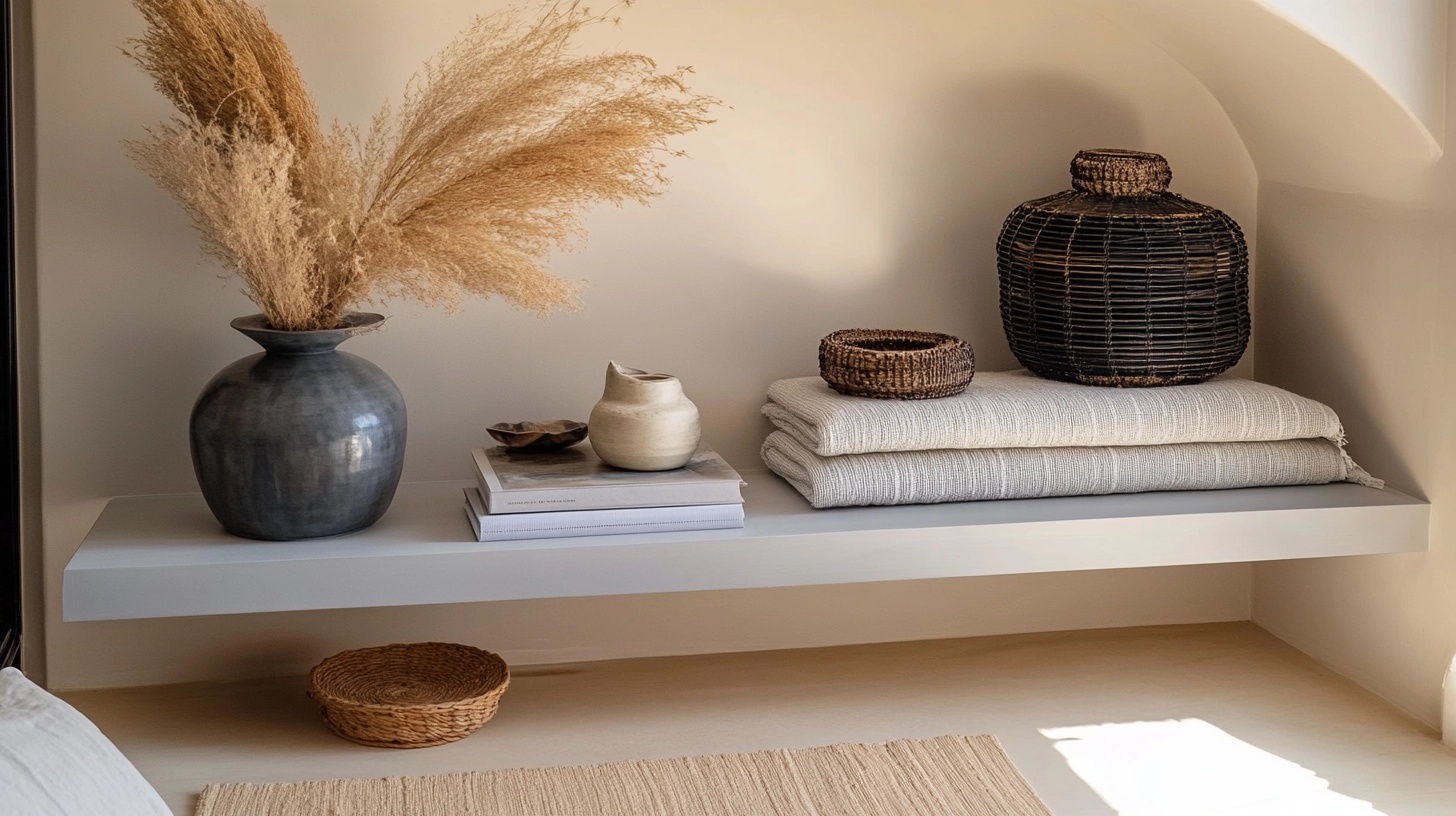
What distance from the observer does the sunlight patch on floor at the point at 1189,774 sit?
6.42ft

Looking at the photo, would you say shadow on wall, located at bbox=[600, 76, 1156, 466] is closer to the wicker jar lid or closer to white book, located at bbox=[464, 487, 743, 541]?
the wicker jar lid

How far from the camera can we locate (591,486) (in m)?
2.07

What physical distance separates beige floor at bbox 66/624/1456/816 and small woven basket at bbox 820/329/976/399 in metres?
0.52

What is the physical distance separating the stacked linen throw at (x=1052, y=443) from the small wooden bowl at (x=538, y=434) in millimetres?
348

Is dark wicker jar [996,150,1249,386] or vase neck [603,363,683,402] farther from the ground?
dark wicker jar [996,150,1249,386]

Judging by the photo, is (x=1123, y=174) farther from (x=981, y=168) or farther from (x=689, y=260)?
(x=689, y=260)

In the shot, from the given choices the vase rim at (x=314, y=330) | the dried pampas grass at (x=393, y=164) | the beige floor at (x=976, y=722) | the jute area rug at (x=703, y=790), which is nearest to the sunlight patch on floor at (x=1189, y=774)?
the beige floor at (x=976, y=722)

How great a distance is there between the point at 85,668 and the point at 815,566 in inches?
49.2

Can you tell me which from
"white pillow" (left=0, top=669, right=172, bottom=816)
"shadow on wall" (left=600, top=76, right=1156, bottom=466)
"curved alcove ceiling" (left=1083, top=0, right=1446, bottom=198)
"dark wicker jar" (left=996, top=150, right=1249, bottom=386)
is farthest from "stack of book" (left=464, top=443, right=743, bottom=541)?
"curved alcove ceiling" (left=1083, top=0, right=1446, bottom=198)

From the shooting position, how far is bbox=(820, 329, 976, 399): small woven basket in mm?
2215

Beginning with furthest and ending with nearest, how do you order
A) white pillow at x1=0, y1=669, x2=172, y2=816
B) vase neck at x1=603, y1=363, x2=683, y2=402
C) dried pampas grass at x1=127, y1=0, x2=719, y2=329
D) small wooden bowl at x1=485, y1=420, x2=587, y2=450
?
small wooden bowl at x1=485, y1=420, x2=587, y2=450 < vase neck at x1=603, y1=363, x2=683, y2=402 < dried pampas grass at x1=127, y1=0, x2=719, y2=329 < white pillow at x1=0, y1=669, x2=172, y2=816

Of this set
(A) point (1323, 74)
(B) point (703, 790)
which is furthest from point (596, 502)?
(A) point (1323, 74)

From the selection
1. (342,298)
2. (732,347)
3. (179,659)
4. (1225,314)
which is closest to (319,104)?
(342,298)

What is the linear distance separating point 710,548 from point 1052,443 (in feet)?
1.90
